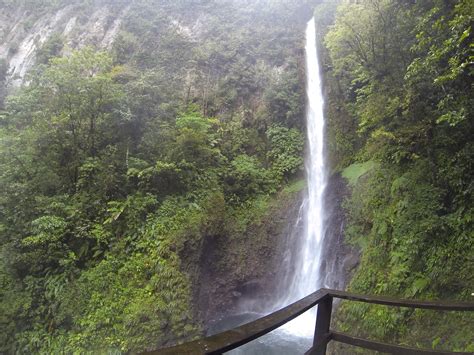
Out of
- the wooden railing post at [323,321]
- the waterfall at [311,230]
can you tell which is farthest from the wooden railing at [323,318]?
the waterfall at [311,230]

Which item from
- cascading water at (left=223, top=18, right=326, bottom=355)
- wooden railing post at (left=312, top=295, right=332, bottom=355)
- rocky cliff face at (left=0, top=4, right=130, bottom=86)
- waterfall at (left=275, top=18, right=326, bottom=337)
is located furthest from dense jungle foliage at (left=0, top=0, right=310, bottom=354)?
rocky cliff face at (left=0, top=4, right=130, bottom=86)

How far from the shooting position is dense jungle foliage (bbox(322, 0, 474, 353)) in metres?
5.33

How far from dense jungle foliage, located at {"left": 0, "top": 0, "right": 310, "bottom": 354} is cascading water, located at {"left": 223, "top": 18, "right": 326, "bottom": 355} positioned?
745 mm

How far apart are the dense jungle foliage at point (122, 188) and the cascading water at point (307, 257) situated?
2.44ft

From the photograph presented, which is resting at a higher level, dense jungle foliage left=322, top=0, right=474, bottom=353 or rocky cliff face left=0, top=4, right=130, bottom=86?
rocky cliff face left=0, top=4, right=130, bottom=86

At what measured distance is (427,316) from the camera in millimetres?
5438

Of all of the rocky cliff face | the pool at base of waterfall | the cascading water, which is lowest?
the pool at base of waterfall

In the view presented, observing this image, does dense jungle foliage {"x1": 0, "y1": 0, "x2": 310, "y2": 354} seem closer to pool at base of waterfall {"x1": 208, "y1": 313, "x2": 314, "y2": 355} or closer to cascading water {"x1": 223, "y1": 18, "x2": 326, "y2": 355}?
cascading water {"x1": 223, "y1": 18, "x2": 326, "y2": 355}

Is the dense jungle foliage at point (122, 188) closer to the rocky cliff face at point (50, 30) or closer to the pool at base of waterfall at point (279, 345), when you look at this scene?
the pool at base of waterfall at point (279, 345)

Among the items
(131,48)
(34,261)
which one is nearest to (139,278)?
(34,261)

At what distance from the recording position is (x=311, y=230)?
11.5 meters

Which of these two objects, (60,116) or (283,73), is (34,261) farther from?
(283,73)

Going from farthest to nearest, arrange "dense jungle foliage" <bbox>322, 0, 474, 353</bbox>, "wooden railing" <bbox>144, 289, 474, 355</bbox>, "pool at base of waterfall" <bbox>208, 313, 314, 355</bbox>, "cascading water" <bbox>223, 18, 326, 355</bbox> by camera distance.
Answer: "cascading water" <bbox>223, 18, 326, 355</bbox>, "pool at base of waterfall" <bbox>208, 313, 314, 355</bbox>, "dense jungle foliage" <bbox>322, 0, 474, 353</bbox>, "wooden railing" <bbox>144, 289, 474, 355</bbox>

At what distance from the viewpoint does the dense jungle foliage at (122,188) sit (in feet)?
26.2
